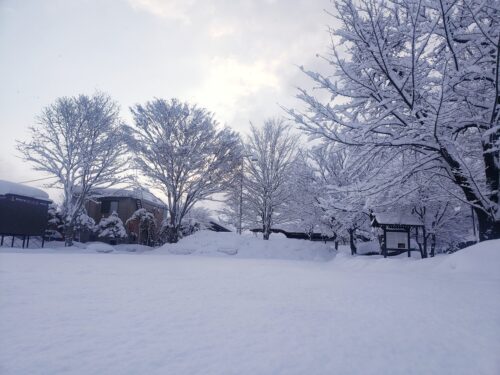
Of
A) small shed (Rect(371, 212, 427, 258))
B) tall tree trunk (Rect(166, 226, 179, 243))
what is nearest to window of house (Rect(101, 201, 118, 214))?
tall tree trunk (Rect(166, 226, 179, 243))

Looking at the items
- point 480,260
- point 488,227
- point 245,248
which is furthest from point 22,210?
point 488,227

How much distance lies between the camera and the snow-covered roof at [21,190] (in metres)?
17.7

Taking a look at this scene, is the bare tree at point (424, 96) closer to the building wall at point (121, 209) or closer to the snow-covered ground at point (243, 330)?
the snow-covered ground at point (243, 330)

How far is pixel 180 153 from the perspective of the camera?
1972 cm

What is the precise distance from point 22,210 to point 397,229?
22.8 meters

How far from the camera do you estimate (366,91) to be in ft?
22.7

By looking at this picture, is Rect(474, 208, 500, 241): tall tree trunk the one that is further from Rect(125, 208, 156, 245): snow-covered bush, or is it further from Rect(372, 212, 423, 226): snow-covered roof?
Rect(125, 208, 156, 245): snow-covered bush

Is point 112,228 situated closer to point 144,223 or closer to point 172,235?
point 144,223

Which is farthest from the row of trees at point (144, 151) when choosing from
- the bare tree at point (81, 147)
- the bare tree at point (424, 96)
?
the bare tree at point (424, 96)

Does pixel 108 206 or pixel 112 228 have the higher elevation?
pixel 108 206

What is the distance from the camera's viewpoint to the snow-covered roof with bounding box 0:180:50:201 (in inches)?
698

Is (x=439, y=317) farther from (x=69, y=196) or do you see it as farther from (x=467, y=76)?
(x=69, y=196)

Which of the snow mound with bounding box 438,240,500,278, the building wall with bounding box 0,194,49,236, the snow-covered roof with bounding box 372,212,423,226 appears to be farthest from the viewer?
the building wall with bounding box 0,194,49,236

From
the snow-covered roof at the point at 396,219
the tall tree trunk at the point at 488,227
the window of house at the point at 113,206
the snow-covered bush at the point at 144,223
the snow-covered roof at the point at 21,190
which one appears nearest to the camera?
the tall tree trunk at the point at 488,227
